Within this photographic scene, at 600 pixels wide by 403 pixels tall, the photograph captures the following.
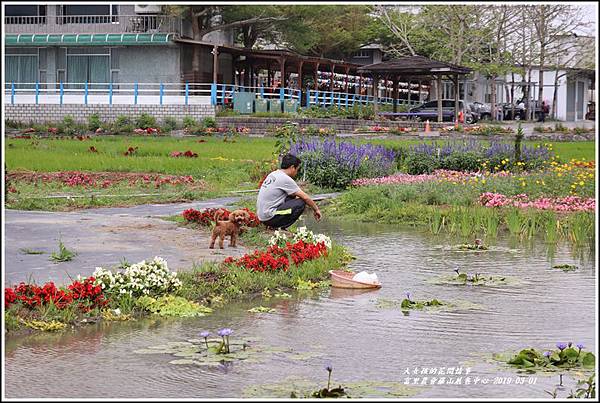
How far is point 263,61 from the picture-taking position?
51.9 m

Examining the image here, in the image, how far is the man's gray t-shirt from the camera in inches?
471

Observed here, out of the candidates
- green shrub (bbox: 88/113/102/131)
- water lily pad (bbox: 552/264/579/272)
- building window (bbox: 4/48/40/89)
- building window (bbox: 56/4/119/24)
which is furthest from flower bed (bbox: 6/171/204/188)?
building window (bbox: 4/48/40/89)

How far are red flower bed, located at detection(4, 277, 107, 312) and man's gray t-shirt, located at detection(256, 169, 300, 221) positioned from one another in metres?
3.75

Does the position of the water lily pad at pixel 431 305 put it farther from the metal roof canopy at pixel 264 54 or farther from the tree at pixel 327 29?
the tree at pixel 327 29

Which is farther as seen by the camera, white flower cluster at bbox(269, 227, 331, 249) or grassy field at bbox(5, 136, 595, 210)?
grassy field at bbox(5, 136, 595, 210)

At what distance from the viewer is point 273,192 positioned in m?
12.1

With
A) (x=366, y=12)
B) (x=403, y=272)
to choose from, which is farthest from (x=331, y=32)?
(x=403, y=272)

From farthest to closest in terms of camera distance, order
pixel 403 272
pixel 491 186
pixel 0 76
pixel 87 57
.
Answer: pixel 87 57
pixel 491 186
pixel 403 272
pixel 0 76

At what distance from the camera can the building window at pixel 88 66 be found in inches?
1937

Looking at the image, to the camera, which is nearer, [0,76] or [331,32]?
[0,76]

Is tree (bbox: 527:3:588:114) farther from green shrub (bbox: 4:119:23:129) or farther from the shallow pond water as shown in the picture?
the shallow pond water

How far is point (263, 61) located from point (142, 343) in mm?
44966

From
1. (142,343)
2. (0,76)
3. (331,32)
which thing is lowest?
(142,343)

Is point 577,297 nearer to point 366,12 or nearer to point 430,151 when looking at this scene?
point 430,151
